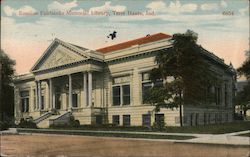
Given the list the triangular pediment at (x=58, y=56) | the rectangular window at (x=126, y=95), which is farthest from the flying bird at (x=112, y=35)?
the rectangular window at (x=126, y=95)

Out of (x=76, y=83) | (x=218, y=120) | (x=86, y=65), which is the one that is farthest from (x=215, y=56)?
(x=76, y=83)

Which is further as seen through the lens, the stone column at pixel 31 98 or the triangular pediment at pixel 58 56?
the stone column at pixel 31 98

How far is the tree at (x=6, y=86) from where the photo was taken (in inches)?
452

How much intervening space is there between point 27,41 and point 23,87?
254 cm

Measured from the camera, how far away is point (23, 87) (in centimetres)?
1311

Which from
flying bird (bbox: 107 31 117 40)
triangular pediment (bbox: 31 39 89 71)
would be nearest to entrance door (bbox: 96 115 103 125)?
triangular pediment (bbox: 31 39 89 71)

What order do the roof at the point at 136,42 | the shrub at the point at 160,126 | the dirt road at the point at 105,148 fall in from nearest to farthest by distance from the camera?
1. the dirt road at the point at 105,148
2. the roof at the point at 136,42
3. the shrub at the point at 160,126

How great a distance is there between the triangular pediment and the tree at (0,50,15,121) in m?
0.83

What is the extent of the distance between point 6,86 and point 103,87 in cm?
360

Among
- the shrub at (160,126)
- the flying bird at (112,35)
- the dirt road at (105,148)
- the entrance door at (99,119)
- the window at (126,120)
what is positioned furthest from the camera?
the window at (126,120)

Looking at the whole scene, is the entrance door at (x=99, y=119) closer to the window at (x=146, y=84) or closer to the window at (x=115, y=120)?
the window at (x=115, y=120)

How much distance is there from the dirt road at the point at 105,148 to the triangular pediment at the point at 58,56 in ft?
7.93

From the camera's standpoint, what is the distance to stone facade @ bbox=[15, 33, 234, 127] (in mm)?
10953

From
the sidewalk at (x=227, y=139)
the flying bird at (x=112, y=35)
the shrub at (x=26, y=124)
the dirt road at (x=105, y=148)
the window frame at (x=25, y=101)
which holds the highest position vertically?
the flying bird at (x=112, y=35)
